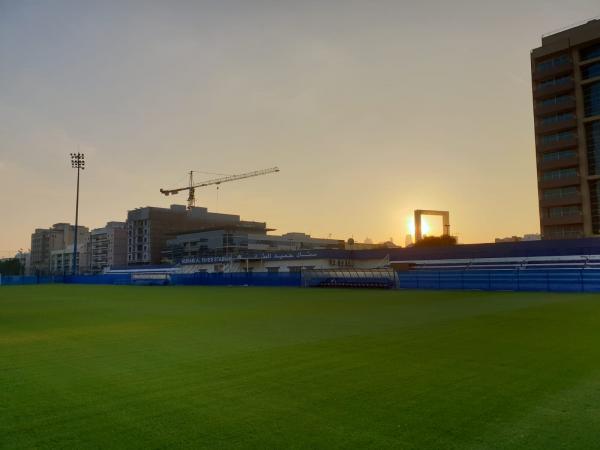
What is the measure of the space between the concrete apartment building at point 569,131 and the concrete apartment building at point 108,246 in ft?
495

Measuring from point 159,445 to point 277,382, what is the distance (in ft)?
10.0

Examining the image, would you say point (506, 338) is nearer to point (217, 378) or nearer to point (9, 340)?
point (217, 378)

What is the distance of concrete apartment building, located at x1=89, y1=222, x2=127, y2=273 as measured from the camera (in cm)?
17762

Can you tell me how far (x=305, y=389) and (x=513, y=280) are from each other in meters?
40.2

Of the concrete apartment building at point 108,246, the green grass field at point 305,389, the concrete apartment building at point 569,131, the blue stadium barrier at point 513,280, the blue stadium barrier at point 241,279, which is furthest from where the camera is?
the concrete apartment building at point 108,246

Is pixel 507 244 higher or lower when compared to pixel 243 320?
higher

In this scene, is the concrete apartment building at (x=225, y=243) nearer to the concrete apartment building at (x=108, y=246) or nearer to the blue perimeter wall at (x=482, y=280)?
the concrete apartment building at (x=108, y=246)

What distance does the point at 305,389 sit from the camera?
7.54m

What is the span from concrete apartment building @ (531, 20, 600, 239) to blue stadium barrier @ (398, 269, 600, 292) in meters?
40.2

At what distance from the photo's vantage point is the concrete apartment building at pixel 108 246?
178 meters

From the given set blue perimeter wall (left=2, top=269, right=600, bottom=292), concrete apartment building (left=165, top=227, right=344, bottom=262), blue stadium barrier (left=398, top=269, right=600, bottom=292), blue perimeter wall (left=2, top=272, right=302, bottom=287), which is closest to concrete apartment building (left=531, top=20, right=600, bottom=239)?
blue perimeter wall (left=2, top=269, right=600, bottom=292)

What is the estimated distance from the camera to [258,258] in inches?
3369

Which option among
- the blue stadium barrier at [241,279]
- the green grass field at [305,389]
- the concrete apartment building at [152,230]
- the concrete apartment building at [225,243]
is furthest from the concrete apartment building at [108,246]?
the green grass field at [305,389]

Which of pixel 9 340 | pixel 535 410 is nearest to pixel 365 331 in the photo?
pixel 535 410
